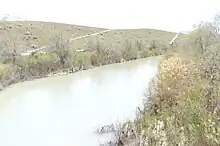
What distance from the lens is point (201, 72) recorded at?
14914 mm

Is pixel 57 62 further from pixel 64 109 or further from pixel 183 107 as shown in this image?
pixel 183 107

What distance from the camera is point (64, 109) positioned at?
23.3 meters

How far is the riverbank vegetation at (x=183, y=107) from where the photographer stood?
643 cm

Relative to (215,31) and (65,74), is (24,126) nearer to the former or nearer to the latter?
(215,31)

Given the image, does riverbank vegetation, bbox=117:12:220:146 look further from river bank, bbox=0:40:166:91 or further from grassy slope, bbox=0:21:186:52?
grassy slope, bbox=0:21:186:52

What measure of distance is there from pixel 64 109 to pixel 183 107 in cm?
1471

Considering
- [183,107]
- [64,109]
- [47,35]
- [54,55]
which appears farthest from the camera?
[47,35]

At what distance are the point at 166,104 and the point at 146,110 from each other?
1.29 m

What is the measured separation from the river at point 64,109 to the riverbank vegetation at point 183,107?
2735 mm

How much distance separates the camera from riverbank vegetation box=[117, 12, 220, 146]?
6434mm

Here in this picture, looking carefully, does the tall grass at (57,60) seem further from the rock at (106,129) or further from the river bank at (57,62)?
the rock at (106,129)

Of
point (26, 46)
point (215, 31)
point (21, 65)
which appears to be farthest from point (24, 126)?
point (26, 46)

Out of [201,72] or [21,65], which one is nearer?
[201,72]

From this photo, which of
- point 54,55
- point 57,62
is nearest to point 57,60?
point 57,62
